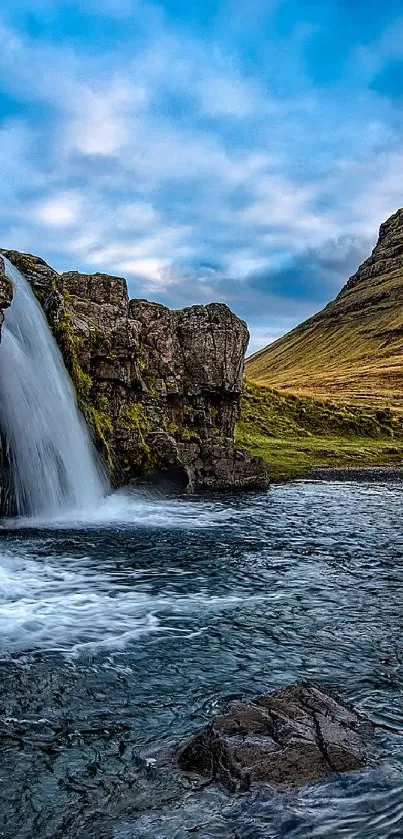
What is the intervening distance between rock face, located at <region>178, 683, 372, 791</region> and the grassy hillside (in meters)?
47.8

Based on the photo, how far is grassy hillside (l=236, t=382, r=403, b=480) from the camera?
70.7 metres

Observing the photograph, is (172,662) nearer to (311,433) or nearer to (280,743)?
(280,743)

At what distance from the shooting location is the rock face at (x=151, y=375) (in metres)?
43.1

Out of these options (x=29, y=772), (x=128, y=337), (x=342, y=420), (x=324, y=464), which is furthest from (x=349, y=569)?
(x=342, y=420)

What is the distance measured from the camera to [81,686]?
13.2 m

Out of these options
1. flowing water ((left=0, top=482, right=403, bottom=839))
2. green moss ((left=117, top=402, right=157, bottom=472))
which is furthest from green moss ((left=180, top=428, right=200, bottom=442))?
flowing water ((left=0, top=482, right=403, bottom=839))

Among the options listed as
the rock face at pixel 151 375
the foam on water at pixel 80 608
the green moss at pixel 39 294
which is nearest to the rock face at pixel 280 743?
the foam on water at pixel 80 608

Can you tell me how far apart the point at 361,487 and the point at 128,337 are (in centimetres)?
2206

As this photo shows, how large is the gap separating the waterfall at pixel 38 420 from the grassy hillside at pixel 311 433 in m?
24.8

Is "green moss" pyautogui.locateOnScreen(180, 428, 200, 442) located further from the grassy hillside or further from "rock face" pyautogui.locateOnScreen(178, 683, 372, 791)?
"rock face" pyautogui.locateOnScreen(178, 683, 372, 791)

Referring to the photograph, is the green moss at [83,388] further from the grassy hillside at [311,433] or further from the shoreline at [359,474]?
the shoreline at [359,474]

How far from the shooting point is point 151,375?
5238cm

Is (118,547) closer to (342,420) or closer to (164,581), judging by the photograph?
(164,581)

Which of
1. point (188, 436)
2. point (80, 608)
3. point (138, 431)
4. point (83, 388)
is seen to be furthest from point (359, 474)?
point (80, 608)
